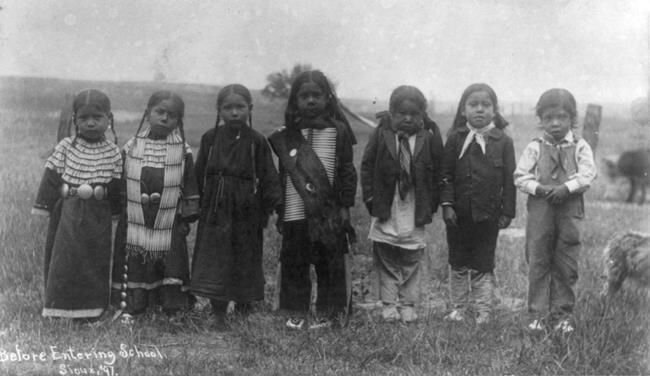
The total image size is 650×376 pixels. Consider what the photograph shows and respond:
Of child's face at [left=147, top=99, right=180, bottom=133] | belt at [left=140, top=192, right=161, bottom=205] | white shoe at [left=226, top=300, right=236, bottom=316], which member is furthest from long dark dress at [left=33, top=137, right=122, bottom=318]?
white shoe at [left=226, top=300, right=236, bottom=316]

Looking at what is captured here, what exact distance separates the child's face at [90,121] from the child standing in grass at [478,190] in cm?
232

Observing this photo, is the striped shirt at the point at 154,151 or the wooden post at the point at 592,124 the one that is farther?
the wooden post at the point at 592,124

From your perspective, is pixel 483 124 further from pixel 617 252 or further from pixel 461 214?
pixel 617 252

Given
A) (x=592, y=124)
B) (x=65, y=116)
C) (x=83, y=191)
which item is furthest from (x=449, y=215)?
(x=592, y=124)

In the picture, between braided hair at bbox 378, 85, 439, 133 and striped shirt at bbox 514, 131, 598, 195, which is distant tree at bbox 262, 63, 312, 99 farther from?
striped shirt at bbox 514, 131, 598, 195

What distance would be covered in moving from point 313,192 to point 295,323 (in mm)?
878

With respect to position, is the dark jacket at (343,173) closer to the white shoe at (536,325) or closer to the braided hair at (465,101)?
the braided hair at (465,101)

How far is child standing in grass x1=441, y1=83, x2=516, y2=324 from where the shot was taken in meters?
4.03

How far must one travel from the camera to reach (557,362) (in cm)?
330

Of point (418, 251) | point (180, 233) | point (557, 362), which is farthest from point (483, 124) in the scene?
point (180, 233)

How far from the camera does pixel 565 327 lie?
3564mm

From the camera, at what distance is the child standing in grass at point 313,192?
399cm

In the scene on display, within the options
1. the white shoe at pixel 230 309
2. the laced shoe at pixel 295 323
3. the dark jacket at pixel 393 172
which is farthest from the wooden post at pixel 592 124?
the white shoe at pixel 230 309

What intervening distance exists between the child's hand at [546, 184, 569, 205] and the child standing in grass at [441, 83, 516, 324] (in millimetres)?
272
